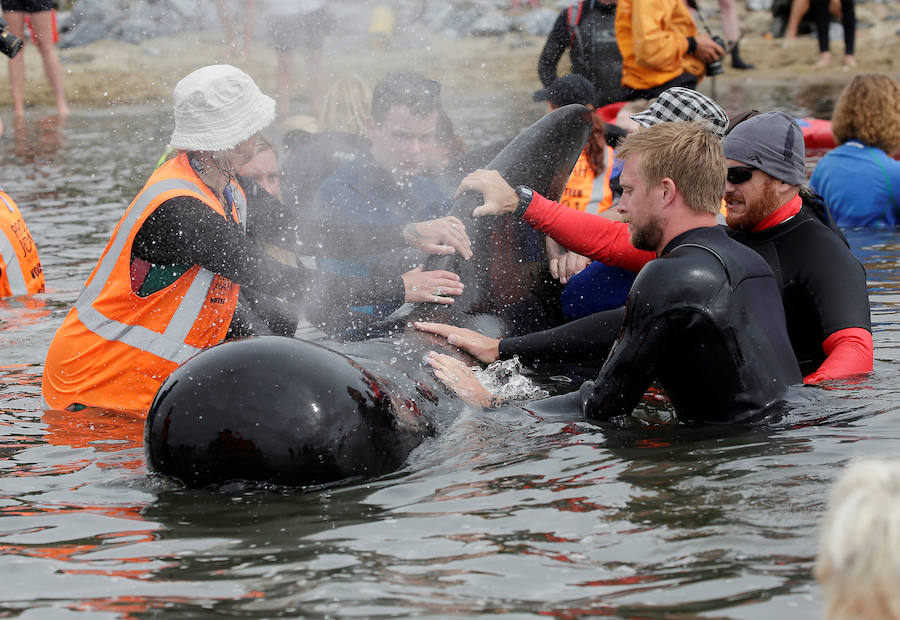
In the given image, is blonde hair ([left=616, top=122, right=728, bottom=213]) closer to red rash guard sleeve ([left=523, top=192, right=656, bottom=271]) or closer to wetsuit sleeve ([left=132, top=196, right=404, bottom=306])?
red rash guard sleeve ([left=523, top=192, right=656, bottom=271])

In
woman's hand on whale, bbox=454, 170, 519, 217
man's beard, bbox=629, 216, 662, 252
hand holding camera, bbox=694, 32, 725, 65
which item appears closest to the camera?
man's beard, bbox=629, 216, 662, 252

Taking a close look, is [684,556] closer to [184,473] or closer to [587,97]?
[184,473]

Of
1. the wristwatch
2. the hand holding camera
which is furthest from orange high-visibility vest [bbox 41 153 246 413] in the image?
the hand holding camera

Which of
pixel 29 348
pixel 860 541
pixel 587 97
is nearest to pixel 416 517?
pixel 860 541

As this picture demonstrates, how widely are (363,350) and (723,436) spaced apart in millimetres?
1534

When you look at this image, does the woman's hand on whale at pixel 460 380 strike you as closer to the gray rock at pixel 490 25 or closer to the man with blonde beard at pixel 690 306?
the man with blonde beard at pixel 690 306

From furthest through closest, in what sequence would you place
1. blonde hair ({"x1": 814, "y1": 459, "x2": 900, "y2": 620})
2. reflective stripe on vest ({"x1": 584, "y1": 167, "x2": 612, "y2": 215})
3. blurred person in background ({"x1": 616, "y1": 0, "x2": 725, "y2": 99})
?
blurred person in background ({"x1": 616, "y1": 0, "x2": 725, "y2": 99}) < reflective stripe on vest ({"x1": 584, "y1": 167, "x2": 612, "y2": 215}) < blonde hair ({"x1": 814, "y1": 459, "x2": 900, "y2": 620})

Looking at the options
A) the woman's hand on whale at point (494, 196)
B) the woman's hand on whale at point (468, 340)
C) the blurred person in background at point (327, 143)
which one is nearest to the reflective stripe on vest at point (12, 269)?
the blurred person in background at point (327, 143)

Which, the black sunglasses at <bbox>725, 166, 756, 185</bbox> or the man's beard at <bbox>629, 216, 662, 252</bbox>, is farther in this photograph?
the black sunglasses at <bbox>725, 166, 756, 185</bbox>

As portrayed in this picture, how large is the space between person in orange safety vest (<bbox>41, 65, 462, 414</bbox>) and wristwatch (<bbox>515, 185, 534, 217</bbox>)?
112cm

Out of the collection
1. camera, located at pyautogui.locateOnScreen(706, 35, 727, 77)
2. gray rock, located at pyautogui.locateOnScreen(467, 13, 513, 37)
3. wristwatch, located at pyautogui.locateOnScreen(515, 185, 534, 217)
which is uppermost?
camera, located at pyautogui.locateOnScreen(706, 35, 727, 77)

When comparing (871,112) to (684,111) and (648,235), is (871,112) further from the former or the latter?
(648,235)

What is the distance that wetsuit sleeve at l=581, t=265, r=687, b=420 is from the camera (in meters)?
4.22

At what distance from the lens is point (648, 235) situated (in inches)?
179
